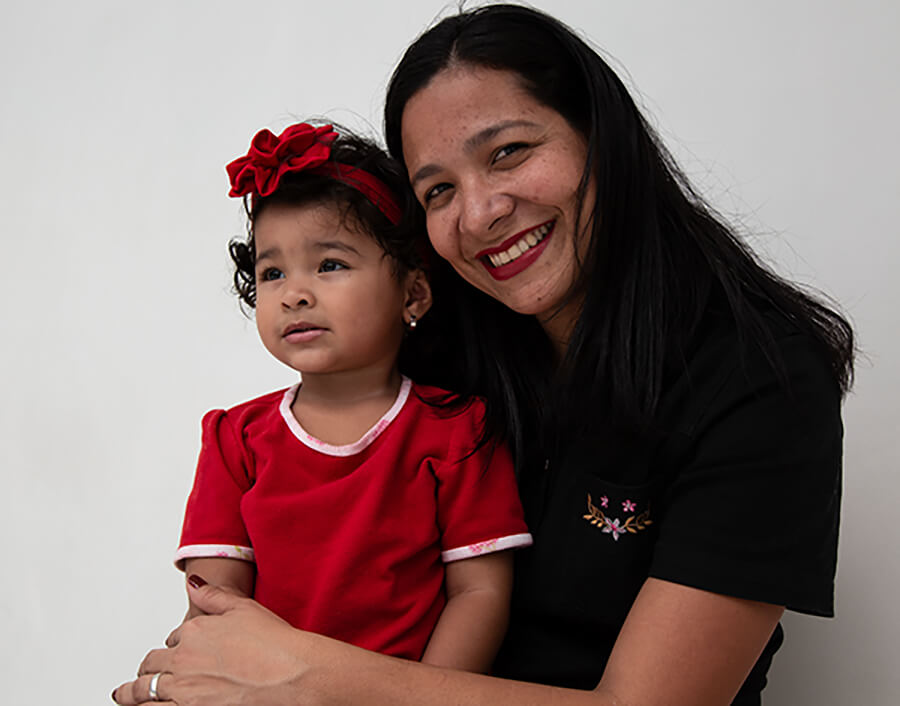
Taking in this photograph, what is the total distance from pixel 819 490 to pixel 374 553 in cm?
70

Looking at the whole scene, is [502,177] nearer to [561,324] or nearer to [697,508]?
[561,324]

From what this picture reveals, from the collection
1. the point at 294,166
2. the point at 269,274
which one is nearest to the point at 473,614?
the point at 269,274

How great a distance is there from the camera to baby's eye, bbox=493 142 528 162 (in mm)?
1463

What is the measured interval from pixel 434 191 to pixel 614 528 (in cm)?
62

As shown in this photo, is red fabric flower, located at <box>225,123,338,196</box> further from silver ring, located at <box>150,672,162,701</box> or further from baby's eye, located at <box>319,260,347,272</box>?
silver ring, located at <box>150,672,162,701</box>

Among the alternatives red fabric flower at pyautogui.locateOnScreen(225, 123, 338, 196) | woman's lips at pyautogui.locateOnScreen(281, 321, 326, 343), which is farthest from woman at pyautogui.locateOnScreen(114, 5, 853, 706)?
woman's lips at pyautogui.locateOnScreen(281, 321, 326, 343)

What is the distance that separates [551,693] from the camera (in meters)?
1.27

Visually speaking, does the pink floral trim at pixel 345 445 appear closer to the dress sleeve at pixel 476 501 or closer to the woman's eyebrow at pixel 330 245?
the dress sleeve at pixel 476 501

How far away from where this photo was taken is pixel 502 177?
1.48 m

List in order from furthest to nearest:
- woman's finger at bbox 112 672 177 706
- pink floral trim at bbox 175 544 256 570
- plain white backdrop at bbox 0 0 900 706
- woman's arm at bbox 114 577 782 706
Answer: plain white backdrop at bbox 0 0 900 706, pink floral trim at bbox 175 544 256 570, woman's finger at bbox 112 672 177 706, woman's arm at bbox 114 577 782 706

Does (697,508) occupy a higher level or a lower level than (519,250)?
lower

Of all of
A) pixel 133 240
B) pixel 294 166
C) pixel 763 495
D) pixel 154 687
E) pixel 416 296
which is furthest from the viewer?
pixel 133 240

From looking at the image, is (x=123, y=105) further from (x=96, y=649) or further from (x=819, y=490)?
(x=819, y=490)

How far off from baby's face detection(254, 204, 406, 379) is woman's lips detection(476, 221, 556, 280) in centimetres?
21
